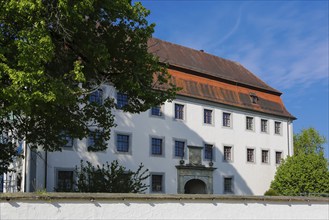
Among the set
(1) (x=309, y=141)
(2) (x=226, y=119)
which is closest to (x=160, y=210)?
(2) (x=226, y=119)

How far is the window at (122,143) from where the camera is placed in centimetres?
2569

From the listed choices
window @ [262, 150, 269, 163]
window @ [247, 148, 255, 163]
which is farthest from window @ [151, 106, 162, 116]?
window @ [262, 150, 269, 163]

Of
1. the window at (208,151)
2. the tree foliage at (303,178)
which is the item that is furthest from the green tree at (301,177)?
the window at (208,151)

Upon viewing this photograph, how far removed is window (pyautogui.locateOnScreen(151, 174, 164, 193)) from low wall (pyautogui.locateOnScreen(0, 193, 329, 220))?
1405 centimetres

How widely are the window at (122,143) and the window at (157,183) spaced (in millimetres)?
2376

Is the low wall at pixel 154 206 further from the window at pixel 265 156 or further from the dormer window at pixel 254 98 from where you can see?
the dormer window at pixel 254 98

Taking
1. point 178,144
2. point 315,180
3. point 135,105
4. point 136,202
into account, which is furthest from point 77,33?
point 315,180

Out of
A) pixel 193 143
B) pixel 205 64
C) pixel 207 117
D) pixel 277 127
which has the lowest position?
Result: pixel 193 143

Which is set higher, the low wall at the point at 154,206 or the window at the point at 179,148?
the window at the point at 179,148

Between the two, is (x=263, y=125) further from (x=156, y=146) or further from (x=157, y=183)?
(x=157, y=183)

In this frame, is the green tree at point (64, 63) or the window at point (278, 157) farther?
the window at point (278, 157)

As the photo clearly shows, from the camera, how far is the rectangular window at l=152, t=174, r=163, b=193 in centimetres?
2675

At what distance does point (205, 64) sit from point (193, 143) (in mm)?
7578

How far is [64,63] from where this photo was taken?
51.8ft
